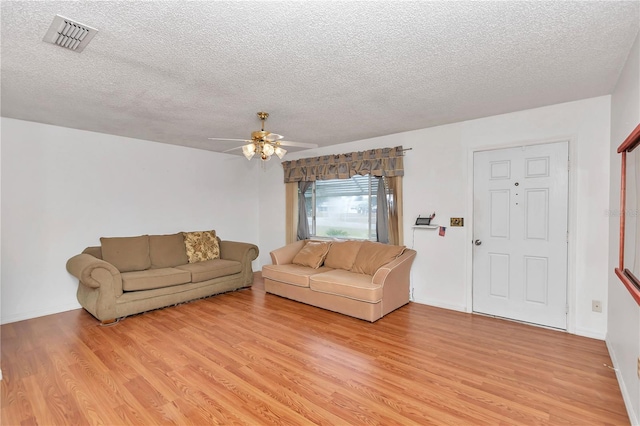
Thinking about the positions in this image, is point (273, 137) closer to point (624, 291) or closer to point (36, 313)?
point (624, 291)

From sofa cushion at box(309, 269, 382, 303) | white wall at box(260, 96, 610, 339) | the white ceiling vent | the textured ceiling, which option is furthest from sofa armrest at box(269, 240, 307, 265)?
the white ceiling vent

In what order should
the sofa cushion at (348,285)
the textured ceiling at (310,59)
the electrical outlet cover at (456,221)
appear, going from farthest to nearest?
the electrical outlet cover at (456,221) < the sofa cushion at (348,285) < the textured ceiling at (310,59)

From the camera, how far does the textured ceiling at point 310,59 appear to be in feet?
5.74

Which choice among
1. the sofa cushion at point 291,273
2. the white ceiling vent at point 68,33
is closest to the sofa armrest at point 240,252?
the sofa cushion at point 291,273

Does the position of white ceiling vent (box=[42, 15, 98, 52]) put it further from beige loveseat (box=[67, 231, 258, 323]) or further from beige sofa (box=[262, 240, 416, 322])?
beige sofa (box=[262, 240, 416, 322])

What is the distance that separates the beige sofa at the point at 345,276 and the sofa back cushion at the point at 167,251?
1402 millimetres

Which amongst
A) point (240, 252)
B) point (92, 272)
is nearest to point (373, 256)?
point (240, 252)

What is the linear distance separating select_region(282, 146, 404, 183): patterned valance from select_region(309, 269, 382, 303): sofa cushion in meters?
1.60

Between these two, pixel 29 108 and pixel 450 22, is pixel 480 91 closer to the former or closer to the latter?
pixel 450 22

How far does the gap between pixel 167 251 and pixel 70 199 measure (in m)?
1.41

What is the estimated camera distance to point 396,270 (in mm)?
3955

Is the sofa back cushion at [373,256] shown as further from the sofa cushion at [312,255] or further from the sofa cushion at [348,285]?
the sofa cushion at [312,255]

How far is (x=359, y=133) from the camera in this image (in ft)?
14.9

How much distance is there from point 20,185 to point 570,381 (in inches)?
236
